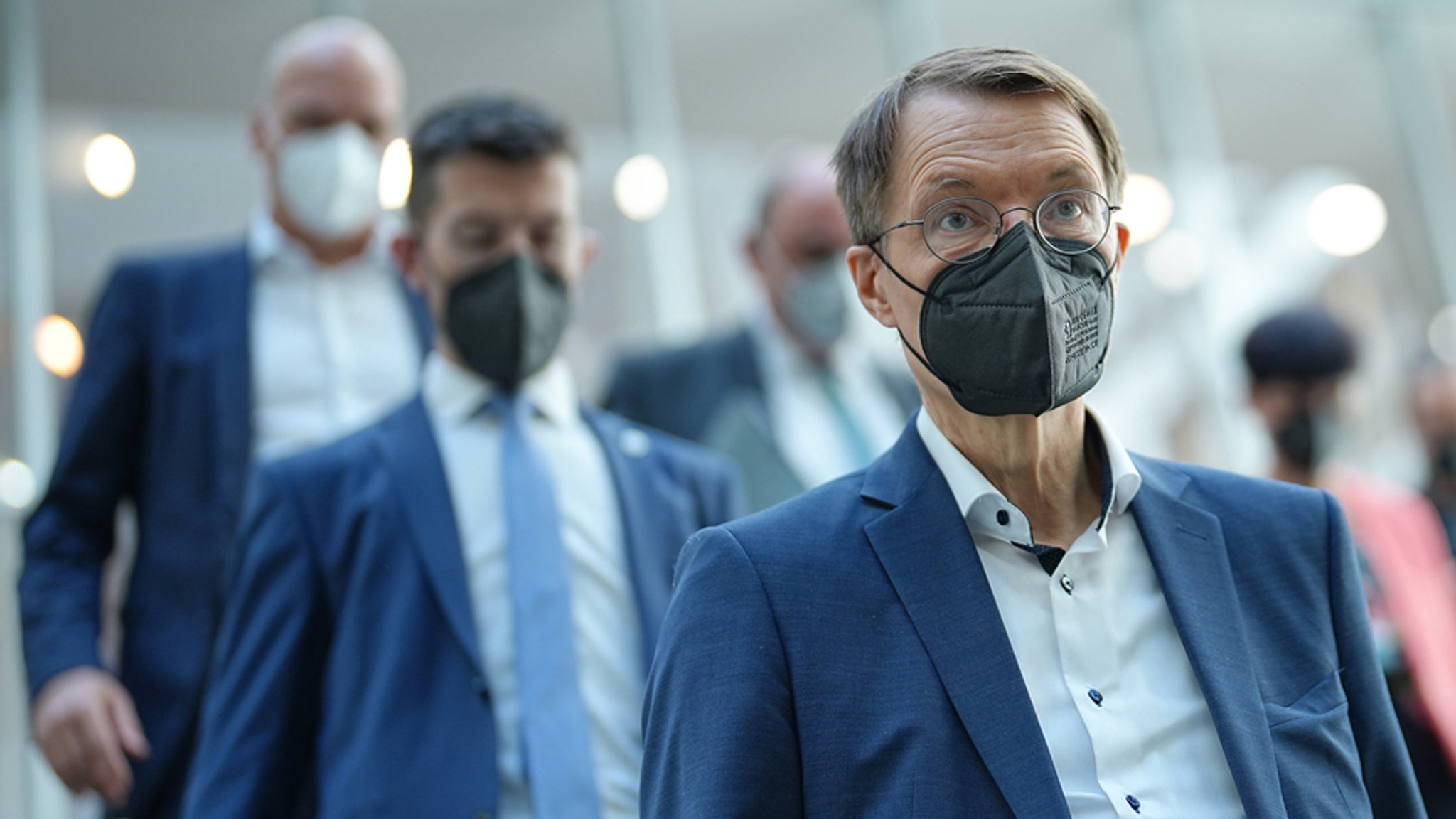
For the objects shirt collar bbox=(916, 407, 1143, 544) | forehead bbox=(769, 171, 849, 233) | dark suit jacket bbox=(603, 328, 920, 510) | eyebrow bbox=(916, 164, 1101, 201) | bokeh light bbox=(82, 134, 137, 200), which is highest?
bokeh light bbox=(82, 134, 137, 200)

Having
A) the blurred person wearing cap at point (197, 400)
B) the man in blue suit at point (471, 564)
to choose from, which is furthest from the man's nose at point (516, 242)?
the blurred person wearing cap at point (197, 400)

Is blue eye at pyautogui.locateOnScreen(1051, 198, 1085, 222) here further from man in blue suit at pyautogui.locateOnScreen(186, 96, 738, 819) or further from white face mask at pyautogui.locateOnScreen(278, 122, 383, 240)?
white face mask at pyautogui.locateOnScreen(278, 122, 383, 240)

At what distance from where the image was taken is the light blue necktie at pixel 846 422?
3650 millimetres

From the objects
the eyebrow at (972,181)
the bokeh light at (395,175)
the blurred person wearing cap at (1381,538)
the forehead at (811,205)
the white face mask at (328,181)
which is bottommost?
the blurred person wearing cap at (1381,538)

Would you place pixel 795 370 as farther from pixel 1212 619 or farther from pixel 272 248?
pixel 1212 619

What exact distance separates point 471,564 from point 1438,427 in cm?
379

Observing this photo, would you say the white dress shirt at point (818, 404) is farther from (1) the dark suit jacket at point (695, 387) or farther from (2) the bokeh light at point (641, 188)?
(2) the bokeh light at point (641, 188)

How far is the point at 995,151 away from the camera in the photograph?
5.67 ft

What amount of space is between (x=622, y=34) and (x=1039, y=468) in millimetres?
4859

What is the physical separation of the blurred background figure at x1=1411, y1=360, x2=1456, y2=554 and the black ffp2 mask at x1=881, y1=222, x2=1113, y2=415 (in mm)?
3587

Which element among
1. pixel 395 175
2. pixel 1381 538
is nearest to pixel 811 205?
pixel 395 175

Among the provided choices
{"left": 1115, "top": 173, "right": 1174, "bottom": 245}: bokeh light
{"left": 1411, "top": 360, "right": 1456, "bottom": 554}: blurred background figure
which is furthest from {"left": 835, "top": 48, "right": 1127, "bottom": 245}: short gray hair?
{"left": 1115, "top": 173, "right": 1174, "bottom": 245}: bokeh light

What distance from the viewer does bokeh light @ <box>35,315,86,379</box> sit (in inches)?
189

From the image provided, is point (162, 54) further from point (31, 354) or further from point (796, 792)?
point (796, 792)
